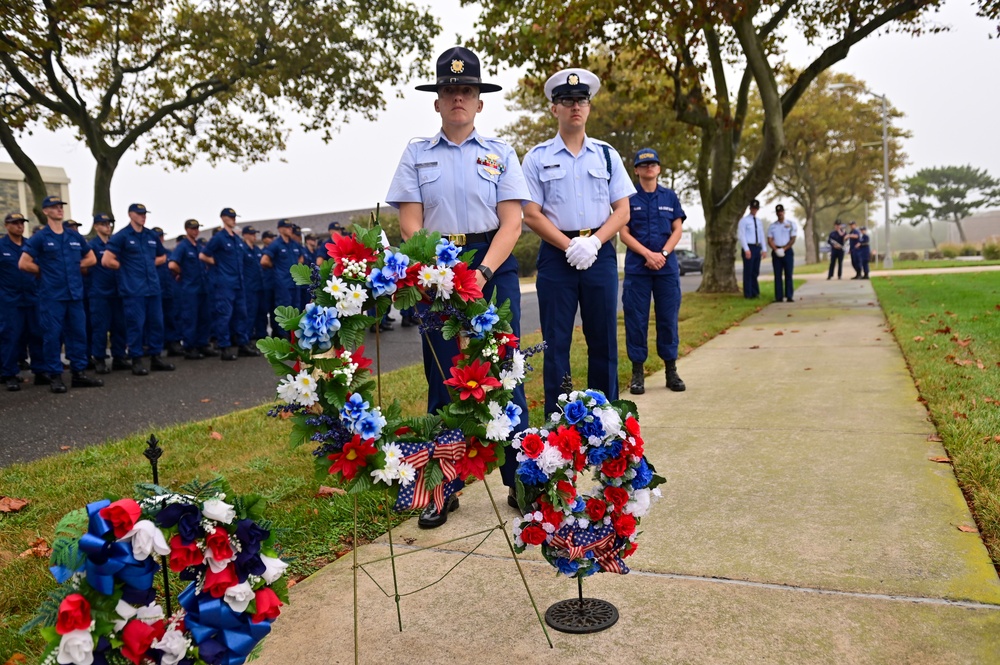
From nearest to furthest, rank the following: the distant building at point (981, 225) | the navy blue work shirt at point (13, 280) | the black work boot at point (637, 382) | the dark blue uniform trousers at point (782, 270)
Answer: the black work boot at point (637, 382) < the navy blue work shirt at point (13, 280) < the dark blue uniform trousers at point (782, 270) < the distant building at point (981, 225)

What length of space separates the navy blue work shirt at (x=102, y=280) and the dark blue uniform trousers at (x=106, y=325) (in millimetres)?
66

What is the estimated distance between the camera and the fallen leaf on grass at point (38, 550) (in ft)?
11.7

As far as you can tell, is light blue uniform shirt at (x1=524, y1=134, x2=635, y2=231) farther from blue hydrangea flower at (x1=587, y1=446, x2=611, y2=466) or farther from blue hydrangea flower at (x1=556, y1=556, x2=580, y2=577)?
blue hydrangea flower at (x1=556, y1=556, x2=580, y2=577)

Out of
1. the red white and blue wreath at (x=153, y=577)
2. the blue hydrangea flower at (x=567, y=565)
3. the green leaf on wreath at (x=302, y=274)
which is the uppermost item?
the green leaf on wreath at (x=302, y=274)

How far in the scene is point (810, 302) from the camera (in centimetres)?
1553

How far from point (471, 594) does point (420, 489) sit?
0.60 metres

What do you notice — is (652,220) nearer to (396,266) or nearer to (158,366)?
(396,266)

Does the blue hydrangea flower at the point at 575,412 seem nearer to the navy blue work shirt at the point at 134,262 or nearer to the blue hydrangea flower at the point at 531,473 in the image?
the blue hydrangea flower at the point at 531,473

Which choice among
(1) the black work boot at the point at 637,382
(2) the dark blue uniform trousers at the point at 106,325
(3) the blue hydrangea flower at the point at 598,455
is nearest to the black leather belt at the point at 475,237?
(3) the blue hydrangea flower at the point at 598,455

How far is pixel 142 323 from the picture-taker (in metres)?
10.7

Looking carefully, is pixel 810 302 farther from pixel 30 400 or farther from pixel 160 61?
pixel 160 61

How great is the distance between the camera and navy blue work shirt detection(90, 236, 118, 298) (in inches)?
420

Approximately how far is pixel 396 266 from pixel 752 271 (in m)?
15.1

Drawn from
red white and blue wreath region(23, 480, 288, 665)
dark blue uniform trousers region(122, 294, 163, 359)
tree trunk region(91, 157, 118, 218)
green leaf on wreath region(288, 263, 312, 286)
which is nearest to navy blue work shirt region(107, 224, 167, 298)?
dark blue uniform trousers region(122, 294, 163, 359)
